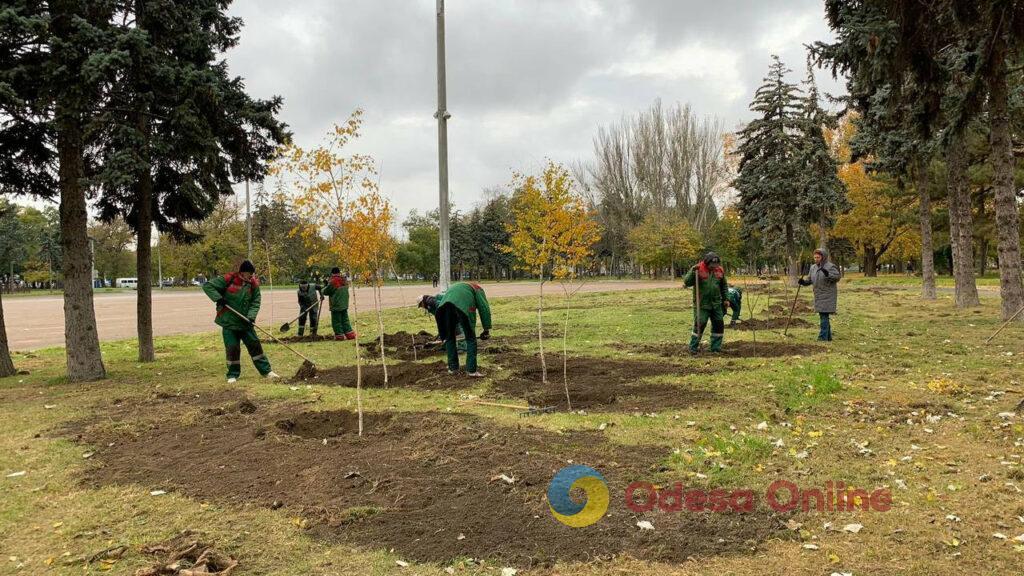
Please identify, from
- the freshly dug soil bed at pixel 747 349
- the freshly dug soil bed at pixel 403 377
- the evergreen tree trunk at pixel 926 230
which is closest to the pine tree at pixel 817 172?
the evergreen tree trunk at pixel 926 230

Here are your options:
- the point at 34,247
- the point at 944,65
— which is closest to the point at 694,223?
the point at 944,65

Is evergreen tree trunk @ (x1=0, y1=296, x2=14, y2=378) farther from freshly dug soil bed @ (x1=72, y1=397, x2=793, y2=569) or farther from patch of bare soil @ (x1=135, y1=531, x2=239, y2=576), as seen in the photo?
patch of bare soil @ (x1=135, y1=531, x2=239, y2=576)

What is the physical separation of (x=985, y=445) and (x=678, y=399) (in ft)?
9.03

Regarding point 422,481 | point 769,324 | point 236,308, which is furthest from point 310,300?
point 422,481

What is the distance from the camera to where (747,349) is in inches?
398

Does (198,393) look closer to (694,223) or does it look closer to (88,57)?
(88,57)

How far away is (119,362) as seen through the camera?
11297mm

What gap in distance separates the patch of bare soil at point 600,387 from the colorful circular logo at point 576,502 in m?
2.05

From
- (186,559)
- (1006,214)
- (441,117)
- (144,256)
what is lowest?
(186,559)

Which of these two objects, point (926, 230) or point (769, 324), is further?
point (926, 230)

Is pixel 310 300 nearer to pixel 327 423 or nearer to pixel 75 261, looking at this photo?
pixel 75 261

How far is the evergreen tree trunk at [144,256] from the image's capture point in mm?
10703

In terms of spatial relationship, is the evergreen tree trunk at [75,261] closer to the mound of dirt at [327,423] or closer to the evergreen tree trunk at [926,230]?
the mound of dirt at [327,423]

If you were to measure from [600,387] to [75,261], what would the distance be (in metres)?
8.31
